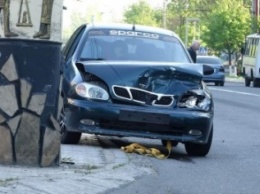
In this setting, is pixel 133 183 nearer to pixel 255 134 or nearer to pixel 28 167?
pixel 28 167

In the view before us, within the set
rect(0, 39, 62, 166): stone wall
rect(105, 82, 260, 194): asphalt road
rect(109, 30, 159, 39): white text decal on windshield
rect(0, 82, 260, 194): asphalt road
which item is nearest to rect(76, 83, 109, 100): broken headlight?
rect(0, 82, 260, 194): asphalt road

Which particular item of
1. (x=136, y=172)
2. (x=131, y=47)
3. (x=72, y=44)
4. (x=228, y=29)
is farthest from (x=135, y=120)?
(x=228, y=29)

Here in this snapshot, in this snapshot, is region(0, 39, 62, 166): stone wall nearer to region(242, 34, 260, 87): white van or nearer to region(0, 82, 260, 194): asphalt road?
region(0, 82, 260, 194): asphalt road

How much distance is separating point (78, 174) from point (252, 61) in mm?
41477

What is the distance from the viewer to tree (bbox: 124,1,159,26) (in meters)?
108

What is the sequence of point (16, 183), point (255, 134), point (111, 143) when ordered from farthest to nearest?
point (255, 134), point (111, 143), point (16, 183)

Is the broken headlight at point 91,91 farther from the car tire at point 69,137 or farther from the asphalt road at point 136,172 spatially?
the asphalt road at point 136,172

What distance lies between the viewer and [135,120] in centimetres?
1095

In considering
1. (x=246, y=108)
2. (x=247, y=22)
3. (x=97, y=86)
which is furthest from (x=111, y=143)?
(x=247, y=22)

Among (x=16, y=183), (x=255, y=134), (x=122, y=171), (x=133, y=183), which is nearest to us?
(x=16, y=183)

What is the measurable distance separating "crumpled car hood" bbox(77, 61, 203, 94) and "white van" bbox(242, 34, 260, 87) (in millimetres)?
36462

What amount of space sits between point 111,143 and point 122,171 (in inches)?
129

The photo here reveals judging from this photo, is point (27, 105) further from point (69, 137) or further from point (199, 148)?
point (199, 148)

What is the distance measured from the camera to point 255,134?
51.0 ft
